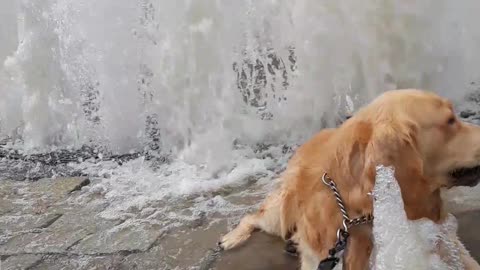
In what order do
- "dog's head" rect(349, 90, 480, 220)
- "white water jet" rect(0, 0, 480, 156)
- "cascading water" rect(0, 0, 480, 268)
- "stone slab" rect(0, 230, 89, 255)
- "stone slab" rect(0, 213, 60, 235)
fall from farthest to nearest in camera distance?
"white water jet" rect(0, 0, 480, 156)
"cascading water" rect(0, 0, 480, 268)
"stone slab" rect(0, 213, 60, 235)
"stone slab" rect(0, 230, 89, 255)
"dog's head" rect(349, 90, 480, 220)

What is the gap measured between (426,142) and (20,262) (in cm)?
265

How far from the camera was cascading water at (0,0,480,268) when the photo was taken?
19.7ft

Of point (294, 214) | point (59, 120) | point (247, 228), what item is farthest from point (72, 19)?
point (294, 214)

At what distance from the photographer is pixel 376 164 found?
2785 millimetres

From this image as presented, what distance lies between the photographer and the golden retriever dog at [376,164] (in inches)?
113

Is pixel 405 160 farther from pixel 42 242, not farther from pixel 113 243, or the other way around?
pixel 42 242

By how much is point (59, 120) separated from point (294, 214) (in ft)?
17.2

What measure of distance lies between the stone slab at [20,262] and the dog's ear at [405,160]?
2.39 m

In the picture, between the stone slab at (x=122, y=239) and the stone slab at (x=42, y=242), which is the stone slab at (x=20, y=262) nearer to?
the stone slab at (x=42, y=242)

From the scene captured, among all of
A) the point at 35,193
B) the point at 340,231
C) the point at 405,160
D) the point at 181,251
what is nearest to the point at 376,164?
the point at 405,160

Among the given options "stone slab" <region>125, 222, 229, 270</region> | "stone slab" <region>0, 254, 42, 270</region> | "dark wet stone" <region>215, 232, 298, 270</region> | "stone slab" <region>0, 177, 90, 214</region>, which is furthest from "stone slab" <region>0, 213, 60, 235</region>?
"dark wet stone" <region>215, 232, 298, 270</region>

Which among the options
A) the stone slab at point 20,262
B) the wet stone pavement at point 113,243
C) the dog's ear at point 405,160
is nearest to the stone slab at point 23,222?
the wet stone pavement at point 113,243

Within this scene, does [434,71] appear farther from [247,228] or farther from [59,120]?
[59,120]

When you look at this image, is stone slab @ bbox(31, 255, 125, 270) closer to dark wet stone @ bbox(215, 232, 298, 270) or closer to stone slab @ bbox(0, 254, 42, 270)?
stone slab @ bbox(0, 254, 42, 270)
